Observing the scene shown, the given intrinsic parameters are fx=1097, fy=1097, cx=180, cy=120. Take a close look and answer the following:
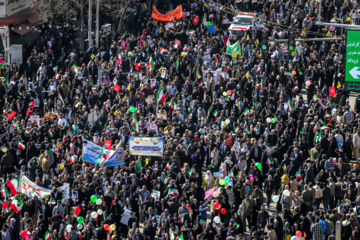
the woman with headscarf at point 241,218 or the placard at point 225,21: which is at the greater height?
the placard at point 225,21

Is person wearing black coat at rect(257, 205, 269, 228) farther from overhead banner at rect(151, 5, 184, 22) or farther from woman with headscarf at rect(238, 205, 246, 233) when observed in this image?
overhead banner at rect(151, 5, 184, 22)

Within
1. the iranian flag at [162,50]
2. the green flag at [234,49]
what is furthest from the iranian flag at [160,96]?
the green flag at [234,49]

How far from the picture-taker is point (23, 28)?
48219 millimetres

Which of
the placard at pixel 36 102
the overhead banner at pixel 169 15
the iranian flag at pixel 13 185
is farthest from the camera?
the overhead banner at pixel 169 15

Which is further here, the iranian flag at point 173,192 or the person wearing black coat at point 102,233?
the iranian flag at point 173,192

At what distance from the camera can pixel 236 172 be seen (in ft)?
100

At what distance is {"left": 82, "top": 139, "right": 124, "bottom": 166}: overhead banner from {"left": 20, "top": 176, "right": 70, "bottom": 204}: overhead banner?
102 inches

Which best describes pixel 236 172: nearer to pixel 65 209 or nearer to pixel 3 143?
pixel 65 209

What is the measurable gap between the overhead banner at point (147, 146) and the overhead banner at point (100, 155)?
519 millimetres

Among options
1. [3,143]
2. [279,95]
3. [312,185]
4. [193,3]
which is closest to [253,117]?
[279,95]

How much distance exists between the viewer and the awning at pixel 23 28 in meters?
47.9

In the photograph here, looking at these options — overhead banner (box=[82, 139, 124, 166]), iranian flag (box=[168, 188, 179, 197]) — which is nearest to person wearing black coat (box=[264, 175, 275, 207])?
iranian flag (box=[168, 188, 179, 197])

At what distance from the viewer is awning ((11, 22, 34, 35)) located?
47.9 metres

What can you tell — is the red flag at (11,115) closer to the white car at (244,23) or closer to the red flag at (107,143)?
the red flag at (107,143)
